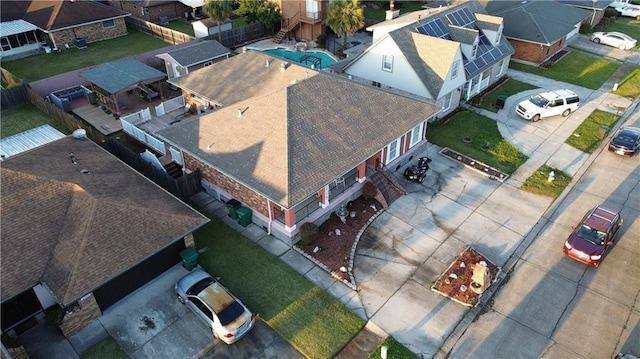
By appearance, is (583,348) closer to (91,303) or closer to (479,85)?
(91,303)

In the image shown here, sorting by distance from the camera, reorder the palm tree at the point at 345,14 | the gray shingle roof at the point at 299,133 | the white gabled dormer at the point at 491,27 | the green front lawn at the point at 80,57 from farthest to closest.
A: the green front lawn at the point at 80,57
the palm tree at the point at 345,14
the white gabled dormer at the point at 491,27
the gray shingle roof at the point at 299,133

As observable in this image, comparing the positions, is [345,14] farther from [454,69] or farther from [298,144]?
[298,144]

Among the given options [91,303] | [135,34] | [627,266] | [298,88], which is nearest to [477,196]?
[627,266]

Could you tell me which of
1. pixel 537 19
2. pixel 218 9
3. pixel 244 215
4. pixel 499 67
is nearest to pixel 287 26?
pixel 218 9

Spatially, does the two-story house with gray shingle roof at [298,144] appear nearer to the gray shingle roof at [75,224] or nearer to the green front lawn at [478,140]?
the gray shingle roof at [75,224]

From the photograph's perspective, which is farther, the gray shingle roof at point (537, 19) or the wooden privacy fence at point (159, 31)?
the wooden privacy fence at point (159, 31)

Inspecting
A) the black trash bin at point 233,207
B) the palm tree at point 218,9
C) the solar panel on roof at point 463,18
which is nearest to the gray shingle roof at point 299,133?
the black trash bin at point 233,207
